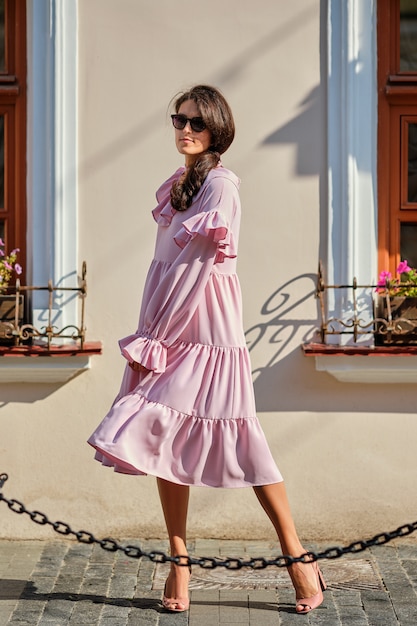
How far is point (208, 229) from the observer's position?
166 inches

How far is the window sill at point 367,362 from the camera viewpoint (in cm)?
534

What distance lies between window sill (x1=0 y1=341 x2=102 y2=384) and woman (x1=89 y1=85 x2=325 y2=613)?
0.98m

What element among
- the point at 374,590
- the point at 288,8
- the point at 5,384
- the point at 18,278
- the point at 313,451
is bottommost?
the point at 374,590

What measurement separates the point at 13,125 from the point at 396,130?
1971 millimetres

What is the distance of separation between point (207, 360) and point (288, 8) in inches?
79.8

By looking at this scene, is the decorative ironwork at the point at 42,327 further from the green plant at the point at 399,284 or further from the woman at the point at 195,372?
the green plant at the point at 399,284

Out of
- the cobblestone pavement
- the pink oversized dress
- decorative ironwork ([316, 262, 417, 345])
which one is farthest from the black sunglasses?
the cobblestone pavement

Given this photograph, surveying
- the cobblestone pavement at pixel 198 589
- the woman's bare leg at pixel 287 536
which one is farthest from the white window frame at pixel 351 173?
the woman's bare leg at pixel 287 536

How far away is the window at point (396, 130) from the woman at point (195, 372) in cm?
133

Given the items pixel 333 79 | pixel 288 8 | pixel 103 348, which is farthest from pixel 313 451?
pixel 288 8

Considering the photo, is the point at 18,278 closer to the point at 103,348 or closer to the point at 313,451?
the point at 103,348

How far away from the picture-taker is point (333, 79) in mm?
5422

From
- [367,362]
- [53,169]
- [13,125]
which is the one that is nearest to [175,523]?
[367,362]

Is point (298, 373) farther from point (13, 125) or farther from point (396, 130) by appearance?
point (13, 125)
